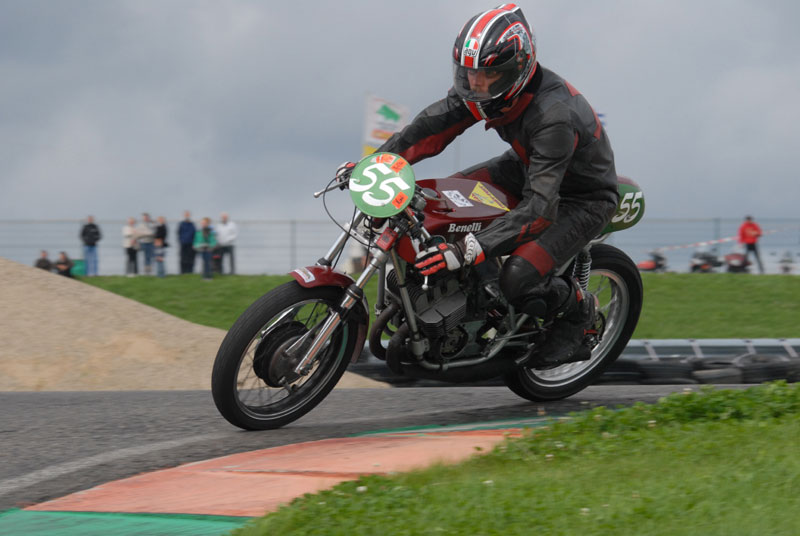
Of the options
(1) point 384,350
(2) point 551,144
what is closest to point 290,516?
(1) point 384,350

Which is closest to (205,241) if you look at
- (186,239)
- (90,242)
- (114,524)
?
(186,239)

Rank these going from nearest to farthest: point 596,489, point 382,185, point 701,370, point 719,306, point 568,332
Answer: point 596,489
point 382,185
point 568,332
point 701,370
point 719,306

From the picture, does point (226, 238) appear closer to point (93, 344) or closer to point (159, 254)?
point (159, 254)

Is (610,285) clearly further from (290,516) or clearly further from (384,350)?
(290,516)

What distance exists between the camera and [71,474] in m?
4.29

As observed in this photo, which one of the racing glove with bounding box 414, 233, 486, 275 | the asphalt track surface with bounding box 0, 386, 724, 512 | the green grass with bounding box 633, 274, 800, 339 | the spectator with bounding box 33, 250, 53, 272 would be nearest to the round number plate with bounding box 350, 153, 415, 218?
the racing glove with bounding box 414, 233, 486, 275

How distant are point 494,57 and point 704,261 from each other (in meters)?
13.6

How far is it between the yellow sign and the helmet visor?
499 millimetres

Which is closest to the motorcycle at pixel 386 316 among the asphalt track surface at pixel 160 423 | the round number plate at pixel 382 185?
the round number plate at pixel 382 185

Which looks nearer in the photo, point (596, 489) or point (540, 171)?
point (596, 489)

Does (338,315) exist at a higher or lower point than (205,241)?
lower

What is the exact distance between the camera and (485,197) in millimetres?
5344

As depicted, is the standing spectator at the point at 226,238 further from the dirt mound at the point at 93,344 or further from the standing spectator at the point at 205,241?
the dirt mound at the point at 93,344

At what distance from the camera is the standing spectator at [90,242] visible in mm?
16656
